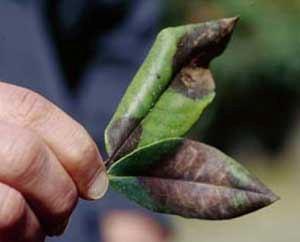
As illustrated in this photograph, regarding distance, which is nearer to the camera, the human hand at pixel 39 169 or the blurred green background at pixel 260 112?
the human hand at pixel 39 169

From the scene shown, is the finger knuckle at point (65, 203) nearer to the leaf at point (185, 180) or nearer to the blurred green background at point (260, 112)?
the leaf at point (185, 180)

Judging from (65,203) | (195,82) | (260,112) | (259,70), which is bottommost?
(260,112)

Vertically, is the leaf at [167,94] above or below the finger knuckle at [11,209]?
above

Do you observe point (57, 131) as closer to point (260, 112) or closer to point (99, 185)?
point (99, 185)

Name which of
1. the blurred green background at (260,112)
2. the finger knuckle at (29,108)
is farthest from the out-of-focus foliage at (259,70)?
the finger knuckle at (29,108)

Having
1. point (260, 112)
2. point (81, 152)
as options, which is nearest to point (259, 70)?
point (260, 112)

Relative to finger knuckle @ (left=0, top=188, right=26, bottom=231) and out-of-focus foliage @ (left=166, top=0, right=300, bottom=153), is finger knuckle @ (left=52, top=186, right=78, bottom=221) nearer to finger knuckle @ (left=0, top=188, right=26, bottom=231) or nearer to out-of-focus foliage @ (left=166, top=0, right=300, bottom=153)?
finger knuckle @ (left=0, top=188, right=26, bottom=231)
